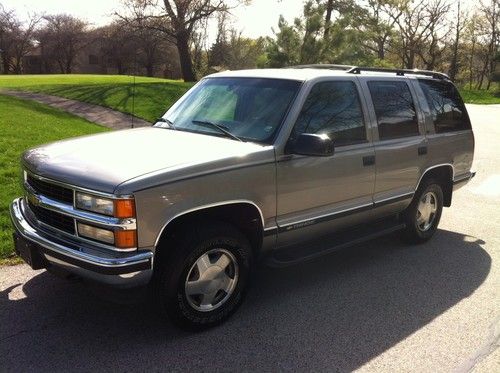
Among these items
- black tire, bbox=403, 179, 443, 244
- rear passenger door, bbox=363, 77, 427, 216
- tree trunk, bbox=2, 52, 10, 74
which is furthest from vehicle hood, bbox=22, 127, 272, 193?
tree trunk, bbox=2, 52, 10, 74

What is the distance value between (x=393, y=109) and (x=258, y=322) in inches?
100.0

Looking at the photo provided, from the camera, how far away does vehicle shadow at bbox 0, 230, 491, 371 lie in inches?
130

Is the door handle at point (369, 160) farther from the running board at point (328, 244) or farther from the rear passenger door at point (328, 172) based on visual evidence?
the running board at point (328, 244)

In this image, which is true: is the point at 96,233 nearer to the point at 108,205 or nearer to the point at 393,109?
the point at 108,205

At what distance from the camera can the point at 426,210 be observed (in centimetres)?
583

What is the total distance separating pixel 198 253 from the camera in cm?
350

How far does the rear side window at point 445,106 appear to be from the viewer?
5.64 metres

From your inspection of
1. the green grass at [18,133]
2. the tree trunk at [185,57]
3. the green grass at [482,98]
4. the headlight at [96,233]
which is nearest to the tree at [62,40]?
the tree trunk at [185,57]

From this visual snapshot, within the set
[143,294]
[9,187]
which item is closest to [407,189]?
[143,294]

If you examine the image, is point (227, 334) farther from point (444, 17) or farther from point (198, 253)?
point (444, 17)

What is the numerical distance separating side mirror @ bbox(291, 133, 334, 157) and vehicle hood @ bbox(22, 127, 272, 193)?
0.27 m

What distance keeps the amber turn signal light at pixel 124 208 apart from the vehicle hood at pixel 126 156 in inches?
3.4

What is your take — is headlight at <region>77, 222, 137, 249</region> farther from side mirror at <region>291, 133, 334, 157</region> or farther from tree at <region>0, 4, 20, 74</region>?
tree at <region>0, 4, 20, 74</region>

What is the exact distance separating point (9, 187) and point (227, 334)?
4226 millimetres
